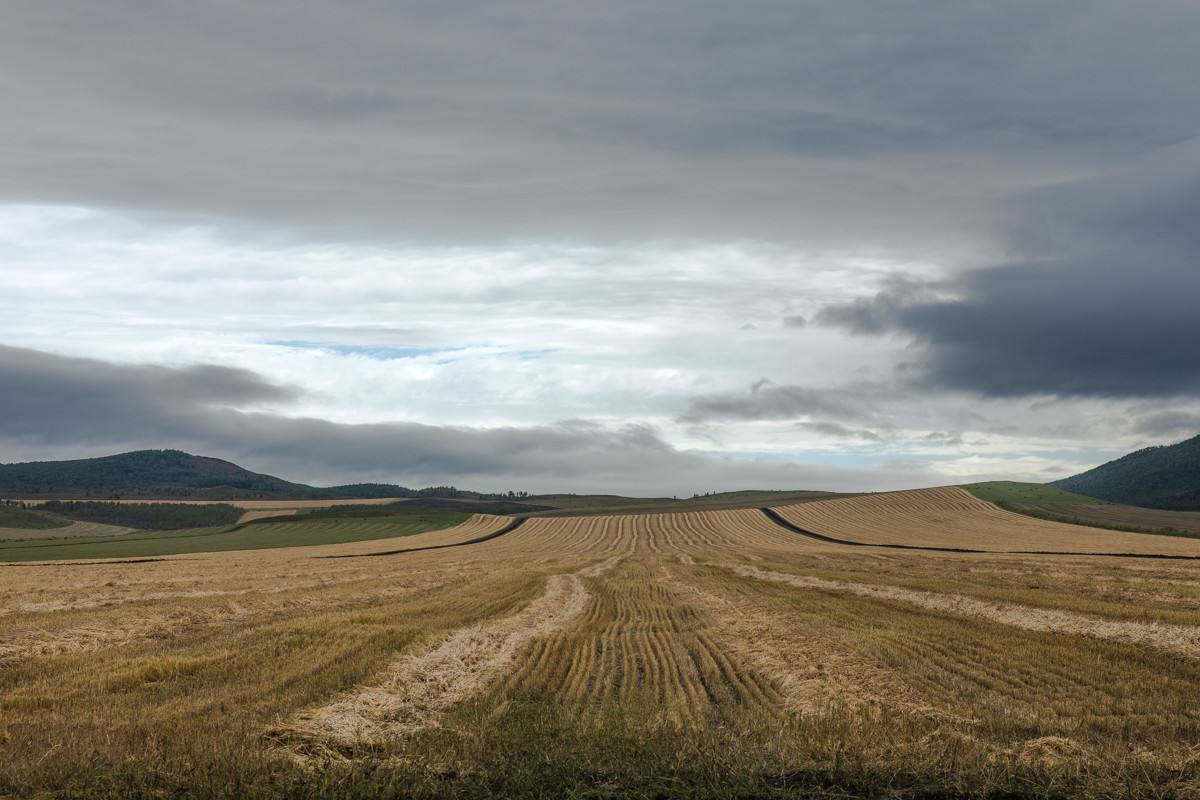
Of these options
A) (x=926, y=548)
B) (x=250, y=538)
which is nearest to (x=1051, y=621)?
(x=926, y=548)

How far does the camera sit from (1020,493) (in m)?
122

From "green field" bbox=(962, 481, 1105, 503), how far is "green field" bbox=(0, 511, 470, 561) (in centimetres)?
8993

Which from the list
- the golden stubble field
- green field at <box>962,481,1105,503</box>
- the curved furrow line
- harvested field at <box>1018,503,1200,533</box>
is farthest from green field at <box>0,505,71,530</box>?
harvested field at <box>1018,503,1200,533</box>

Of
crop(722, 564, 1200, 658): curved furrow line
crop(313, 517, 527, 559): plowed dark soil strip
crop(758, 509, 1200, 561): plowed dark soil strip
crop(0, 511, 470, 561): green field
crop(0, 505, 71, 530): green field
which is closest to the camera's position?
crop(722, 564, 1200, 658): curved furrow line

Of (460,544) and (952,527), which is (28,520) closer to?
(460,544)

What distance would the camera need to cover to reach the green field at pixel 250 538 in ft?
259

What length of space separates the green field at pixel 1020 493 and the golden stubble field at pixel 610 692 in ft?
316

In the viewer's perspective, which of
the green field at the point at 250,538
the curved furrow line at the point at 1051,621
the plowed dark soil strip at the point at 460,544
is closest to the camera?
the curved furrow line at the point at 1051,621

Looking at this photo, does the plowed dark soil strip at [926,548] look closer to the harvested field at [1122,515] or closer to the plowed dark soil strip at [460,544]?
the harvested field at [1122,515]

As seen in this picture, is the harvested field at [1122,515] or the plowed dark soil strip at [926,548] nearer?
the plowed dark soil strip at [926,548]

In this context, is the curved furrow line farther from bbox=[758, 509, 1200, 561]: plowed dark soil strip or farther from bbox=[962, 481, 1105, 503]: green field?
bbox=[962, 481, 1105, 503]: green field

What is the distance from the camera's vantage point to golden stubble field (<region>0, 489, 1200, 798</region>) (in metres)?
8.62

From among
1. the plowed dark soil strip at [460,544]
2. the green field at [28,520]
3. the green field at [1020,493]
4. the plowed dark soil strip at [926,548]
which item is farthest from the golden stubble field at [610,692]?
the green field at [28,520]

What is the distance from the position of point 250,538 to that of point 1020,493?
130 m
